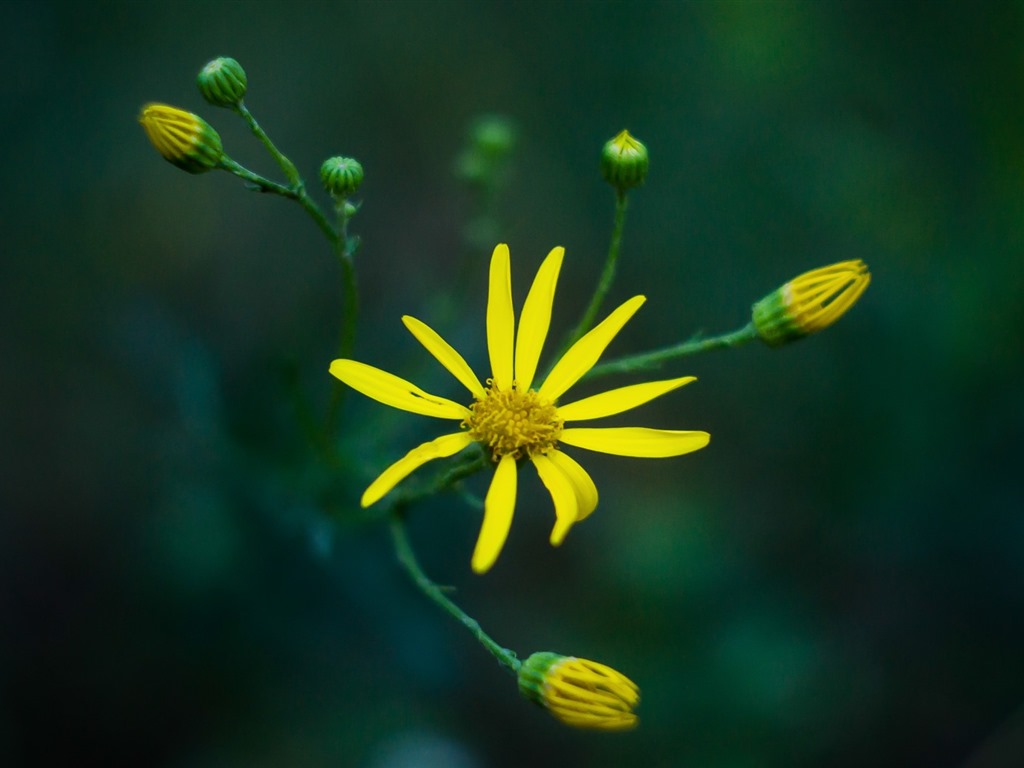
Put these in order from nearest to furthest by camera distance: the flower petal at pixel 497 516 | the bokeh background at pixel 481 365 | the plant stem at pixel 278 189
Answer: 1. the flower petal at pixel 497 516
2. the plant stem at pixel 278 189
3. the bokeh background at pixel 481 365

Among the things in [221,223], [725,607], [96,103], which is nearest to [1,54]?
[96,103]

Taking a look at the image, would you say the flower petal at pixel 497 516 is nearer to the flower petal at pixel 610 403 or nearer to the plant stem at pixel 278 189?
the flower petal at pixel 610 403

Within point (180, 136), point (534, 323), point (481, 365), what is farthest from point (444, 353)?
point (481, 365)

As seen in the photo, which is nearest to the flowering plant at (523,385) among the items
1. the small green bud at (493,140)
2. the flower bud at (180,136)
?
the flower bud at (180,136)

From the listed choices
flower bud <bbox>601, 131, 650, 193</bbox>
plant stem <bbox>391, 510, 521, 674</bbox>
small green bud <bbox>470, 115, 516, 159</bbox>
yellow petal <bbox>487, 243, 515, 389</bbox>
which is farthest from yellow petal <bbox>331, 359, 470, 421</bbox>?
small green bud <bbox>470, 115, 516, 159</bbox>

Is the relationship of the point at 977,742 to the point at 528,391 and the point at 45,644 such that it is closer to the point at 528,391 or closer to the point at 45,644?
the point at 528,391
